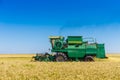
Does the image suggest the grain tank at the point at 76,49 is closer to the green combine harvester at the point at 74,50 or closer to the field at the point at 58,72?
the green combine harvester at the point at 74,50

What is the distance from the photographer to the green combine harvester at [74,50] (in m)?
34.3

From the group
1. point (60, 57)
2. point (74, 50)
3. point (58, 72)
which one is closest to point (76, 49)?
point (74, 50)

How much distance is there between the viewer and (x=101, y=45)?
115 ft

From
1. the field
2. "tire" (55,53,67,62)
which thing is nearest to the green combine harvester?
"tire" (55,53,67,62)

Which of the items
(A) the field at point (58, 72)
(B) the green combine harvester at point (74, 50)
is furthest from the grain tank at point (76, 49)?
(A) the field at point (58, 72)

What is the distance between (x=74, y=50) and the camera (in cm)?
3450

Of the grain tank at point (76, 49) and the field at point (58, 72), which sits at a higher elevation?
the grain tank at point (76, 49)

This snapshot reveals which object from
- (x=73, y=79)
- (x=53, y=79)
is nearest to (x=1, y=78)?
(x=53, y=79)

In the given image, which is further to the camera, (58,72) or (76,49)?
(76,49)

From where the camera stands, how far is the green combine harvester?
34344mm

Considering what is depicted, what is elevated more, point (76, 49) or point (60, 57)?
point (76, 49)

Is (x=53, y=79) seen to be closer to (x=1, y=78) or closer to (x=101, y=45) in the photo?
(x=1, y=78)

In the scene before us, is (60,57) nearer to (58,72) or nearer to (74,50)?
(74,50)

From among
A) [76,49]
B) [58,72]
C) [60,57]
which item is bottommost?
[58,72]
